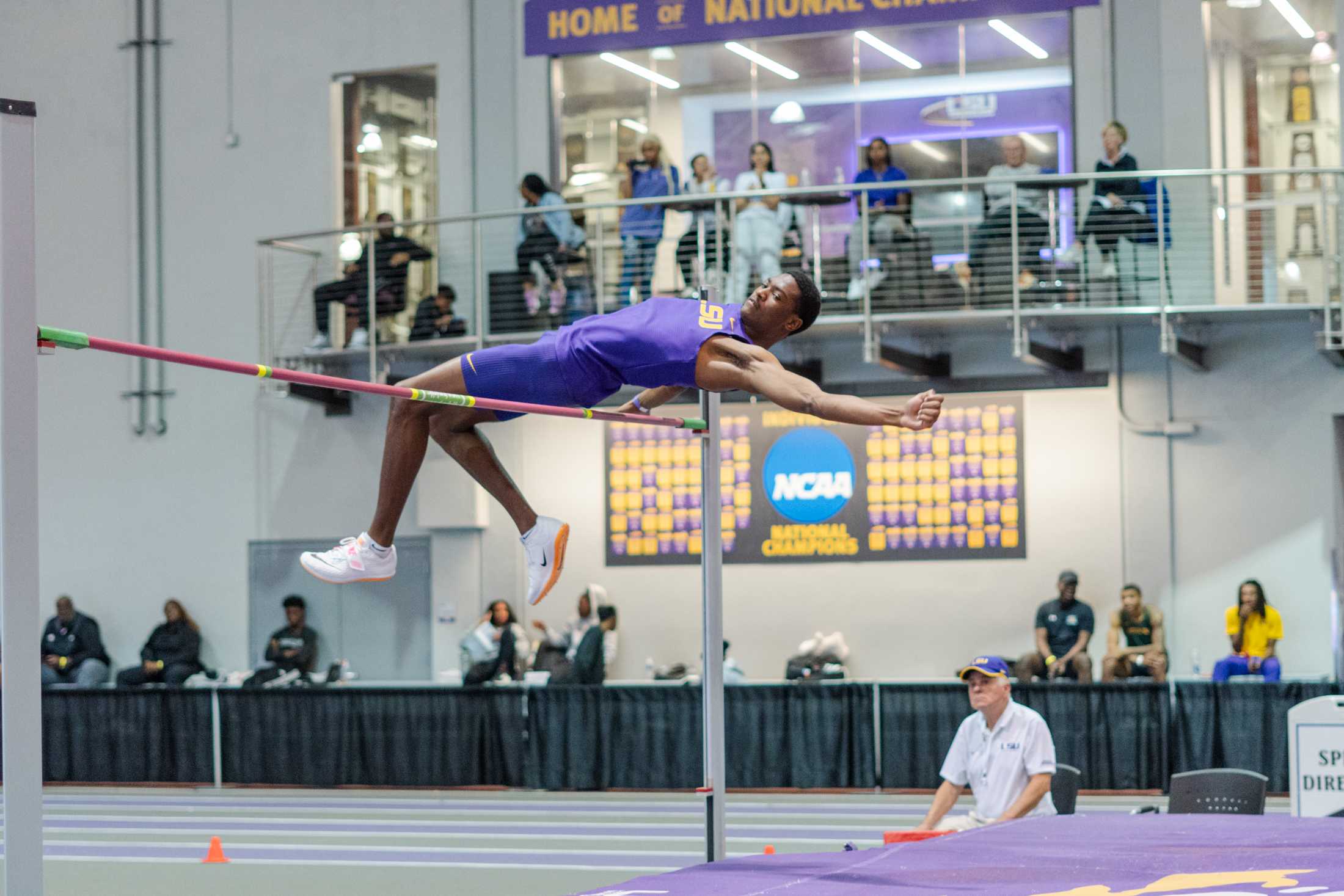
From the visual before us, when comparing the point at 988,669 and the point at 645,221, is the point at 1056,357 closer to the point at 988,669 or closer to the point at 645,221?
the point at 645,221

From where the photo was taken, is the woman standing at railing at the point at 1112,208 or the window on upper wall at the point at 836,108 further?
the window on upper wall at the point at 836,108

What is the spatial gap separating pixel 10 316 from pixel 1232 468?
13679mm

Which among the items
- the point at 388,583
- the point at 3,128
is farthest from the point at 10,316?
the point at 388,583

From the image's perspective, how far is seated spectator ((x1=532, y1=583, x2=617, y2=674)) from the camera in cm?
1579

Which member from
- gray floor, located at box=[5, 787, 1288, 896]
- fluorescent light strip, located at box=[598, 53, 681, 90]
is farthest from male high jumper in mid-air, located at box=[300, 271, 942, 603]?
fluorescent light strip, located at box=[598, 53, 681, 90]

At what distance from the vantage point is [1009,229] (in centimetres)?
1486

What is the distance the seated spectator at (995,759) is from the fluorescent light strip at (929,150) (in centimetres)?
918

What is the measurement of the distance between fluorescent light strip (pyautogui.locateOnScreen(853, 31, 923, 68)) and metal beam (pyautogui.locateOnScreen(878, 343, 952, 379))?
9.83ft

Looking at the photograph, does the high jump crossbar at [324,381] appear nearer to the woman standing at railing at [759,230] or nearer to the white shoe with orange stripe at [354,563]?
the white shoe with orange stripe at [354,563]

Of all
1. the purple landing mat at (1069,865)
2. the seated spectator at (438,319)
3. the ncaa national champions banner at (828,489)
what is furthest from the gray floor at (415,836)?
the seated spectator at (438,319)

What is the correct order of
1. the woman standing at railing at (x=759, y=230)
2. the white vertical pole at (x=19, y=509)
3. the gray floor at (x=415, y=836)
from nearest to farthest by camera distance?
the white vertical pole at (x=19, y=509) → the gray floor at (x=415, y=836) → the woman standing at railing at (x=759, y=230)

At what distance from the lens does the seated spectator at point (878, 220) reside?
15.1 meters

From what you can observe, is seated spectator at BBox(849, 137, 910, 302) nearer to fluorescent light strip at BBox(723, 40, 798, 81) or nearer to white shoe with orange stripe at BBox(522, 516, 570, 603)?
fluorescent light strip at BBox(723, 40, 798, 81)

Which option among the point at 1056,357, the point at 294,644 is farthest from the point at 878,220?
the point at 294,644
